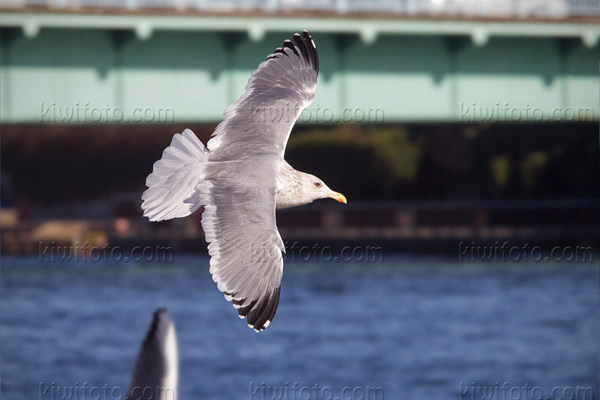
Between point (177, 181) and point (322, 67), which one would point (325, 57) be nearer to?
point (322, 67)

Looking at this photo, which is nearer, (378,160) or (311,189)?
(311,189)

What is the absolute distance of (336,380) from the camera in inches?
1226

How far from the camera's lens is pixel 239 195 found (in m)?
7.71

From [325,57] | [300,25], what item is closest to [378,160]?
[300,25]

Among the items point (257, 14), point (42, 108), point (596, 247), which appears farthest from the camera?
point (596, 247)

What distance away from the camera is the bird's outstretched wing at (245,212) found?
24.4 ft

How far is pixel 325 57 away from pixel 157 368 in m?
21.0

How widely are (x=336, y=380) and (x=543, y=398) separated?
6.07 meters

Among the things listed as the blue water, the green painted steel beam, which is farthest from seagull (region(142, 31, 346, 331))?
the blue water

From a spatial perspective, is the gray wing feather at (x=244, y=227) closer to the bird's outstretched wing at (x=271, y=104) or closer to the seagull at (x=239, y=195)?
the seagull at (x=239, y=195)

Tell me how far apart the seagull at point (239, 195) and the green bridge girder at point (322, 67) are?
15.7m


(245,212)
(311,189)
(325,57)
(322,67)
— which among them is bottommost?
(245,212)

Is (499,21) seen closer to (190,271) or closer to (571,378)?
(571,378)

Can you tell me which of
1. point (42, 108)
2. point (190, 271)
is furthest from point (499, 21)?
point (190, 271)
